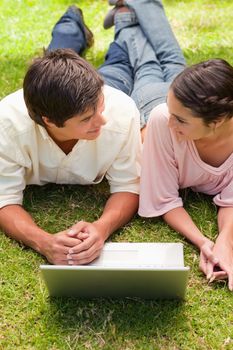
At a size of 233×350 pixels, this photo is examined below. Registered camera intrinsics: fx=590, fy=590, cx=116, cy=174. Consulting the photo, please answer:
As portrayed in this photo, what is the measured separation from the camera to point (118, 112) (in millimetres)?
2379

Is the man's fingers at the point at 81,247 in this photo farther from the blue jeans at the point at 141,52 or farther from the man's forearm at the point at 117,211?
the blue jeans at the point at 141,52

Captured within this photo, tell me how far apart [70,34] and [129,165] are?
4.49ft

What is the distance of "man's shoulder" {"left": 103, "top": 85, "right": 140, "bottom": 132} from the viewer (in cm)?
237

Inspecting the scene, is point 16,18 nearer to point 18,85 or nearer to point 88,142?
point 18,85

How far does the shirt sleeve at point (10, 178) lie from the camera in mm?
2371

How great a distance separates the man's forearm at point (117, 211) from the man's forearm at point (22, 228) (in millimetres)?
230

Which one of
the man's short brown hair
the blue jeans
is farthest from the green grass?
the blue jeans

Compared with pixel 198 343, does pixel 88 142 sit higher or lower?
higher

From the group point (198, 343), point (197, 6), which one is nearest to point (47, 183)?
point (198, 343)

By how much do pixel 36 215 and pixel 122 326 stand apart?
2.37ft

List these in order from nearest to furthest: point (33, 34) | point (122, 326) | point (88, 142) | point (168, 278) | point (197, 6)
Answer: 1. point (168, 278)
2. point (122, 326)
3. point (88, 142)
4. point (33, 34)
5. point (197, 6)

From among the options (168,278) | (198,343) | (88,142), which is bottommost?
(198,343)

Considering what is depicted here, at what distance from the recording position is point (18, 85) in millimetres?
3443

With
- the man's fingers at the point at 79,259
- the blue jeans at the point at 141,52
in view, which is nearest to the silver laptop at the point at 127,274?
the man's fingers at the point at 79,259
